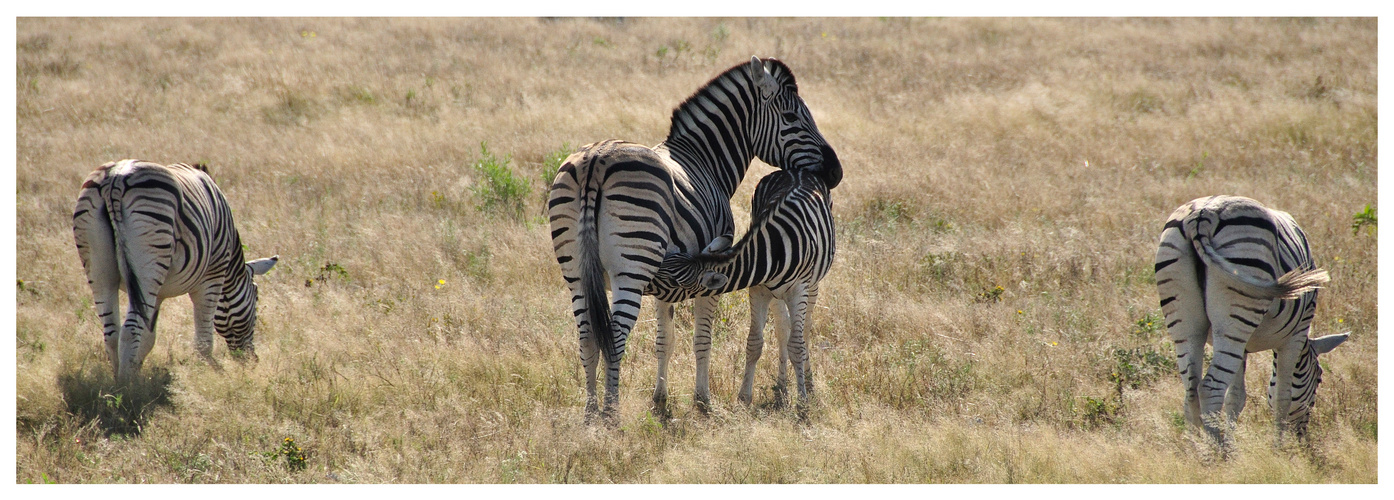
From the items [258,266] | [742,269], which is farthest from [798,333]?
[258,266]

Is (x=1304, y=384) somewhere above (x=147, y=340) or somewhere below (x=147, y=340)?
above

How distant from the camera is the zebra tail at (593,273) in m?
5.10

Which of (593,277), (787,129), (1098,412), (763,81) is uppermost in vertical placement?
(763,81)

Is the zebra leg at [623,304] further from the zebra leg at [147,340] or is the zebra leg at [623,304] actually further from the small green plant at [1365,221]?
the small green plant at [1365,221]

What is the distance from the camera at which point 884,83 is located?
53.0ft

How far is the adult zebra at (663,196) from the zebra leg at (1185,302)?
2.25 meters

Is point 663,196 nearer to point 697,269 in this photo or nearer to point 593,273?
point 697,269

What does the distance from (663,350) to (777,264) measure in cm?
127

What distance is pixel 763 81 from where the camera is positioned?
6379 millimetres

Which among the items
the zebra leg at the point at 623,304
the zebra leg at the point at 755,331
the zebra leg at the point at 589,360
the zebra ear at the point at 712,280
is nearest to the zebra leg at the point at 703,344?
the zebra leg at the point at 755,331

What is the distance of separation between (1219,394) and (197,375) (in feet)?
22.2

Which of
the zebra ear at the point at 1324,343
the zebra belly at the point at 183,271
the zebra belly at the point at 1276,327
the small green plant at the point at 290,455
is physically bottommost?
the small green plant at the point at 290,455

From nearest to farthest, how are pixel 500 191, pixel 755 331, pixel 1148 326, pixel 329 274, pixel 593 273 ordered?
pixel 593 273, pixel 755 331, pixel 1148 326, pixel 329 274, pixel 500 191

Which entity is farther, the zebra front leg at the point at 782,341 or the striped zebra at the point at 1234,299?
the zebra front leg at the point at 782,341
